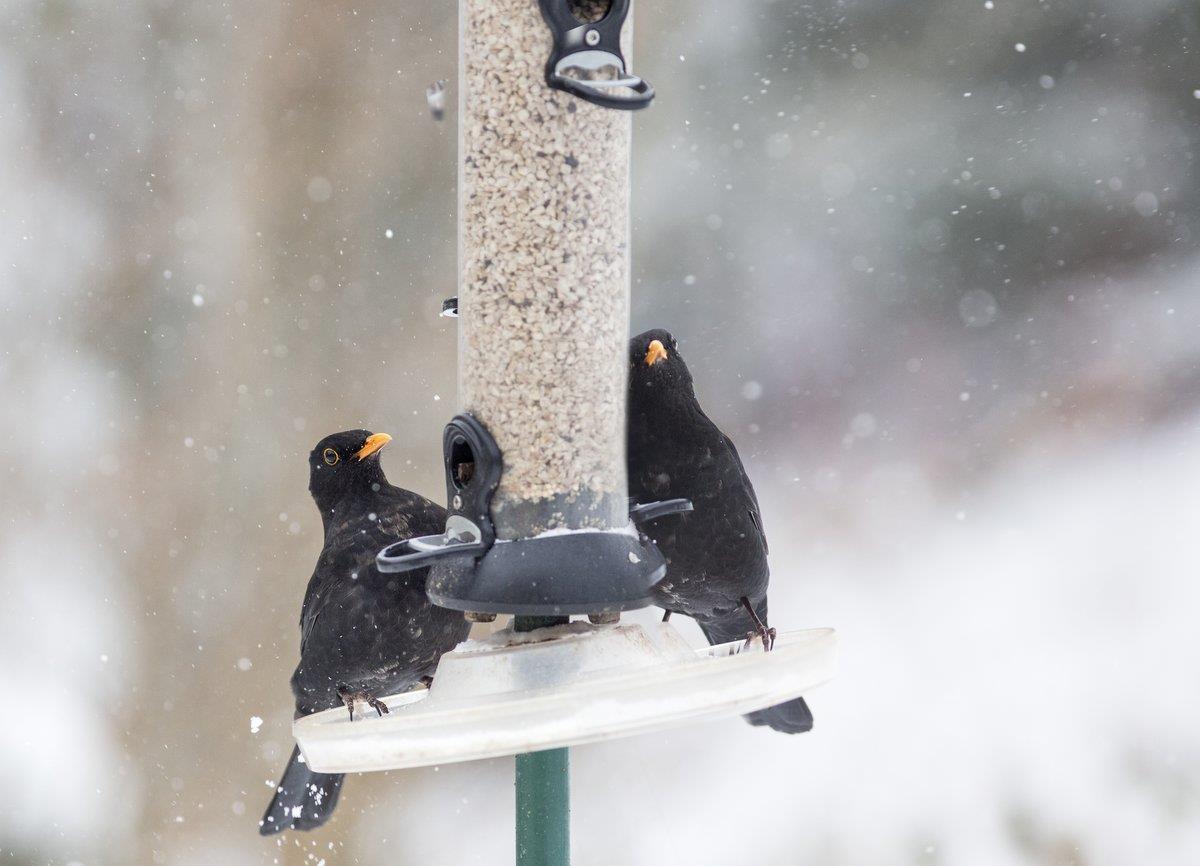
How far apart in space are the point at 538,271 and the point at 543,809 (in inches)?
42.8

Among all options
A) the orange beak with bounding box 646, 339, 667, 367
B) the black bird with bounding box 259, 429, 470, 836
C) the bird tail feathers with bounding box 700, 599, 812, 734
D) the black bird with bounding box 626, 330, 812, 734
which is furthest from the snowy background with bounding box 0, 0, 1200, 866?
the orange beak with bounding box 646, 339, 667, 367

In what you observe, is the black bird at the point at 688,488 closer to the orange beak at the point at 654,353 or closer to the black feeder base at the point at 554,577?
the orange beak at the point at 654,353

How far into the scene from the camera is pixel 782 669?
100 inches

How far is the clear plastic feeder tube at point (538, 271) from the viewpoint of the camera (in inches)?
118

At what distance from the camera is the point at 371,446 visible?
4.27 metres

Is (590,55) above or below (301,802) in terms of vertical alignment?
above

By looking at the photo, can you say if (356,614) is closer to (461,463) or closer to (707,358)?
(461,463)

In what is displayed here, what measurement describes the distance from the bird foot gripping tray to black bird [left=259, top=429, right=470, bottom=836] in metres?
0.94

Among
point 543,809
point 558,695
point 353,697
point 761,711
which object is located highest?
point 558,695

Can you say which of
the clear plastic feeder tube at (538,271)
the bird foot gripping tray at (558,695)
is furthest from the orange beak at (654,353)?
the bird foot gripping tray at (558,695)

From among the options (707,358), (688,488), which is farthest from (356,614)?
(707,358)

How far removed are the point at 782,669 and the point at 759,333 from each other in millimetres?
4738

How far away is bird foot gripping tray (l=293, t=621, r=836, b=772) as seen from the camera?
7.70ft

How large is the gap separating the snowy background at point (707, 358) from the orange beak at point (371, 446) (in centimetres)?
261
